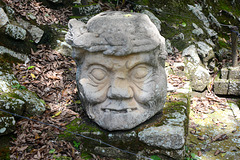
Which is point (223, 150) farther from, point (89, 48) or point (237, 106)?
point (89, 48)

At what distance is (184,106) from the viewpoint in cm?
387

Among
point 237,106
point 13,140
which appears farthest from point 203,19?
point 13,140

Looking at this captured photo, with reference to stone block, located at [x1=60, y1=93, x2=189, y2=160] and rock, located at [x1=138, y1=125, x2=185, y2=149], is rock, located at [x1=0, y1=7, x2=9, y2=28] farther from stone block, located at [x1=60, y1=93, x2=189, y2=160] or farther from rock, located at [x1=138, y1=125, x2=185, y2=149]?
rock, located at [x1=138, y1=125, x2=185, y2=149]

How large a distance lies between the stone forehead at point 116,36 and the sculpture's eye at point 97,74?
0.28m

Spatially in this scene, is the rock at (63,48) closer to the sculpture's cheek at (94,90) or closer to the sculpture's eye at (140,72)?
the sculpture's cheek at (94,90)

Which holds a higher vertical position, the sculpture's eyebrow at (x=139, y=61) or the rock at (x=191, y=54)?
the sculpture's eyebrow at (x=139, y=61)

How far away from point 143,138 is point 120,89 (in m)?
0.71

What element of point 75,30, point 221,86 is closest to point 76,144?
point 75,30

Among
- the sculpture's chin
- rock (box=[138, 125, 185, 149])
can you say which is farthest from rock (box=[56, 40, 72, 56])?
rock (box=[138, 125, 185, 149])

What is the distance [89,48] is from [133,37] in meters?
0.56

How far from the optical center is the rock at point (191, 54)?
230 inches

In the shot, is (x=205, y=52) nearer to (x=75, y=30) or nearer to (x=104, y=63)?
(x=104, y=63)

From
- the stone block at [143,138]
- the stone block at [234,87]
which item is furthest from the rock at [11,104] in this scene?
the stone block at [234,87]

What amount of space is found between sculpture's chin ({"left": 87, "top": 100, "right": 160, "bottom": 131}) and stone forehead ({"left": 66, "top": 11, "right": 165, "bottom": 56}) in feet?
2.54
